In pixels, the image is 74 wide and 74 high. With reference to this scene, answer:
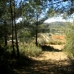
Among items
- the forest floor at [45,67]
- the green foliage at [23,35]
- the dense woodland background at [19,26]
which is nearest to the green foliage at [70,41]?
the dense woodland background at [19,26]

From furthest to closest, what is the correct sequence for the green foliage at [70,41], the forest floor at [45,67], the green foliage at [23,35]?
the green foliage at [23,35], the green foliage at [70,41], the forest floor at [45,67]

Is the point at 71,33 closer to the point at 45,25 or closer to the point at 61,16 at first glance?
the point at 61,16

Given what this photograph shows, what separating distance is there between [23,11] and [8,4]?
1.54m

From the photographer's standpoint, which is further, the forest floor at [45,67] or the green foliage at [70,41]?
the green foliage at [70,41]

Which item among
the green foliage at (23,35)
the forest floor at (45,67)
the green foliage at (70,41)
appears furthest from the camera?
the green foliage at (23,35)

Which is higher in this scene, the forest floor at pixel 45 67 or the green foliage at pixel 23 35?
the green foliage at pixel 23 35

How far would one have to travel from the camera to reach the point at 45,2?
41.2 ft

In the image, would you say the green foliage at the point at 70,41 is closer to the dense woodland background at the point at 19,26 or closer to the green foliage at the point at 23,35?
the dense woodland background at the point at 19,26

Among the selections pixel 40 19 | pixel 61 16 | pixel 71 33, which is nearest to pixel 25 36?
pixel 40 19

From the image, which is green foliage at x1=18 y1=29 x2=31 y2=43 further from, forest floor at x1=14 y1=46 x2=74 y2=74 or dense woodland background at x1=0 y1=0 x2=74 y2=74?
forest floor at x1=14 y1=46 x2=74 y2=74

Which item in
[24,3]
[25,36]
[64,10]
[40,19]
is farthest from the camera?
[40,19]

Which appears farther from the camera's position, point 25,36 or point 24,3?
point 25,36

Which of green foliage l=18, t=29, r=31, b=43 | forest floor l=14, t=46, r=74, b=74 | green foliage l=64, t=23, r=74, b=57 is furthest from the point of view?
green foliage l=18, t=29, r=31, b=43

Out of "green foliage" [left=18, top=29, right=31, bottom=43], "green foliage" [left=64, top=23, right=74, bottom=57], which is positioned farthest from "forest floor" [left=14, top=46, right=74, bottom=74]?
"green foliage" [left=18, top=29, right=31, bottom=43]
